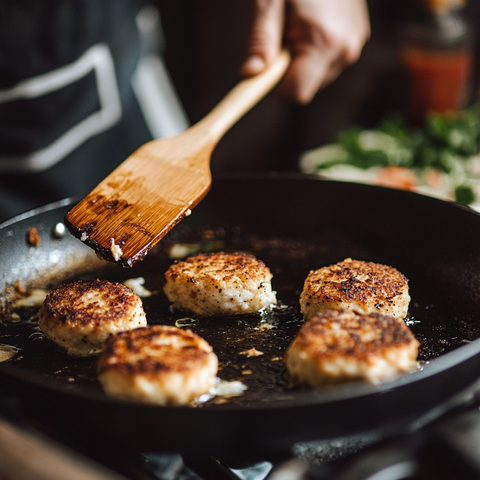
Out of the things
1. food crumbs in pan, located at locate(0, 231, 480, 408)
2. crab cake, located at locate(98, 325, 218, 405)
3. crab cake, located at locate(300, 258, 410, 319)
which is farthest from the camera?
crab cake, located at locate(300, 258, 410, 319)

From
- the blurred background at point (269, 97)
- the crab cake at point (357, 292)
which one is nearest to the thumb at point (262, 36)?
the crab cake at point (357, 292)

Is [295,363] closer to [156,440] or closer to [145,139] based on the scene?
[156,440]

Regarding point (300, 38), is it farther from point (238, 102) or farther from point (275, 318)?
point (275, 318)

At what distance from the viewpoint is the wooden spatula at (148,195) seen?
1633 mm

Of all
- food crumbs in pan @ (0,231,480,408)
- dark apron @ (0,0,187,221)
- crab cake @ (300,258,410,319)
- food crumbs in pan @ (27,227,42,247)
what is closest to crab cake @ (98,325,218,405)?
food crumbs in pan @ (0,231,480,408)

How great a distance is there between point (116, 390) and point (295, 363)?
429mm

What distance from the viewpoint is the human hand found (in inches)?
91.8

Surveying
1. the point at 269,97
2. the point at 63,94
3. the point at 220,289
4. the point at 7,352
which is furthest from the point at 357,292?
the point at 269,97

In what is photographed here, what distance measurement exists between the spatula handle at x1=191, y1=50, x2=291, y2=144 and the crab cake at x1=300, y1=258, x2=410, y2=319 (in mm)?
660

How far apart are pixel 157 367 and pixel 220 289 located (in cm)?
53

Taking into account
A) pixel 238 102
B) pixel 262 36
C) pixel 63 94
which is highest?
pixel 262 36

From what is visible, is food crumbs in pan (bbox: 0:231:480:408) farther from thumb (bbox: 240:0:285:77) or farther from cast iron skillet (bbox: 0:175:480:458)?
thumb (bbox: 240:0:285:77)

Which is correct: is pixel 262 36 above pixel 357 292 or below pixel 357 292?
above

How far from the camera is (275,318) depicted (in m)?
1.74
